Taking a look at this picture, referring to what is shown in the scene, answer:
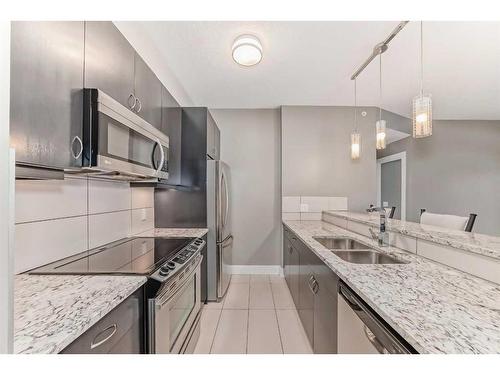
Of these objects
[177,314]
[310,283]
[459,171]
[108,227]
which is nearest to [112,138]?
[108,227]

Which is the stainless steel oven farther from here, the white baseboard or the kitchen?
the white baseboard

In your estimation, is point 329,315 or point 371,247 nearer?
point 329,315

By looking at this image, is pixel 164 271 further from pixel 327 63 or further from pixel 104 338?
pixel 327 63

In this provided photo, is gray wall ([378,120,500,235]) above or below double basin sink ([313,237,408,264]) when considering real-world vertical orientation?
above

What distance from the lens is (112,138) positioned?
1240mm

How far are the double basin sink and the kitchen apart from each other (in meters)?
0.02

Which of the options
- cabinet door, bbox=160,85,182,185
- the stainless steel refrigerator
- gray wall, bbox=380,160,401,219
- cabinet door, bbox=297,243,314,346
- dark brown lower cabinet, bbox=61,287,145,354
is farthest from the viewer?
gray wall, bbox=380,160,401,219

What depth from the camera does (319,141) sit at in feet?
12.5

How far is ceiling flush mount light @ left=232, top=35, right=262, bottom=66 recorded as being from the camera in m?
2.10

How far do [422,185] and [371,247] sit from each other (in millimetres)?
3213

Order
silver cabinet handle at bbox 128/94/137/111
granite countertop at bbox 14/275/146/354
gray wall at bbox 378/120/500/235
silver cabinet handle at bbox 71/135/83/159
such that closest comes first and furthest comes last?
1. granite countertop at bbox 14/275/146/354
2. silver cabinet handle at bbox 71/135/83/159
3. silver cabinet handle at bbox 128/94/137/111
4. gray wall at bbox 378/120/500/235

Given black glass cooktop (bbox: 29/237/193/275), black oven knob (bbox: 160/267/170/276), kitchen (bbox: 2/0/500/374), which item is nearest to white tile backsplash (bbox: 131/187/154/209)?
kitchen (bbox: 2/0/500/374)
